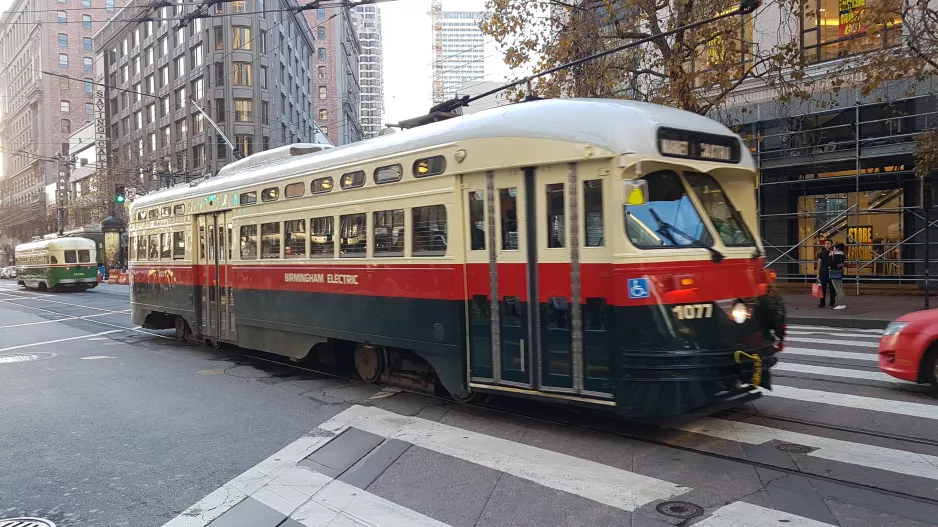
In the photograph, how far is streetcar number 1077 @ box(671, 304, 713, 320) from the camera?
226 inches

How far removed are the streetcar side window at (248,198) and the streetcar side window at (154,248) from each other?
4.17m

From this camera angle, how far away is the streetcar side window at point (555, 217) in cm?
615

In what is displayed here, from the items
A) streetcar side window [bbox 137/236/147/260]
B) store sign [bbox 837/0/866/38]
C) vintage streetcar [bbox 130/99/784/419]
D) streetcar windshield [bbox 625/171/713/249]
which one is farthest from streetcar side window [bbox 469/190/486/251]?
store sign [bbox 837/0/866/38]

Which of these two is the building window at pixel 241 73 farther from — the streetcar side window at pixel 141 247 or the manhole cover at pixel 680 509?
the manhole cover at pixel 680 509

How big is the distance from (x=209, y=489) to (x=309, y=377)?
451 cm

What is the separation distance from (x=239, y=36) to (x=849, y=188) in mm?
49943

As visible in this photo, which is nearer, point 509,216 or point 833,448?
point 833,448

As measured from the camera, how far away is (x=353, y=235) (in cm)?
835

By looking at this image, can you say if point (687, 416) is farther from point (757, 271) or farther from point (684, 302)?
point (757, 271)

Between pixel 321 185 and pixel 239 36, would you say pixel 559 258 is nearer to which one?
pixel 321 185

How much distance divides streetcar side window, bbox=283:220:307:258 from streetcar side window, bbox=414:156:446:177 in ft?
8.33

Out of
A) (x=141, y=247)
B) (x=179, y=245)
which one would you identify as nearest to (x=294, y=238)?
(x=179, y=245)

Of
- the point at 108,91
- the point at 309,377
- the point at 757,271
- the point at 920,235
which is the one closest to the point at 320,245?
the point at 309,377

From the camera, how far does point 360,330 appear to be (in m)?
8.34
